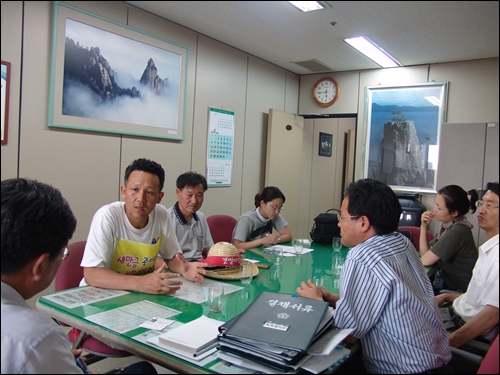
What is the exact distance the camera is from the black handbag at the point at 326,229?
130 inches

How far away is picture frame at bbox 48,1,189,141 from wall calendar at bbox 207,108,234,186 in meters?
2.07

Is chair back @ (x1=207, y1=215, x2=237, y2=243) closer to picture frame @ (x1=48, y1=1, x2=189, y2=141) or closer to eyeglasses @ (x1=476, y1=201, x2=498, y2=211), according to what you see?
picture frame @ (x1=48, y1=1, x2=189, y2=141)

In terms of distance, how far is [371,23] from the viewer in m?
0.62

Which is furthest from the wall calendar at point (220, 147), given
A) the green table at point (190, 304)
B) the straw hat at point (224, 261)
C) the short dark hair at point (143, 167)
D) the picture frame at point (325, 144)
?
the picture frame at point (325, 144)

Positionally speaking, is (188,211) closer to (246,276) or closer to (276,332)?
(246,276)

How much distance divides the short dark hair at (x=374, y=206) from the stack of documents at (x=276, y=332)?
39 cm

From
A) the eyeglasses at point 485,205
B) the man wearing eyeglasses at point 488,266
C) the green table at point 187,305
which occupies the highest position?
the eyeglasses at point 485,205

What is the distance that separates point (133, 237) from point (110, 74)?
4.12ft

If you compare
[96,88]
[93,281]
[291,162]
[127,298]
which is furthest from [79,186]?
[291,162]

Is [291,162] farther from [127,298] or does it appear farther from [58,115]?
[58,115]

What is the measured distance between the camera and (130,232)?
82.8 inches

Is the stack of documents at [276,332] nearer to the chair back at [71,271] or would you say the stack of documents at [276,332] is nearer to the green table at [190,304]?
the green table at [190,304]

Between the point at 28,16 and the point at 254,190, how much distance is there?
3.89 metres

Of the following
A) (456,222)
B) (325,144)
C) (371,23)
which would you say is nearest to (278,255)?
(456,222)
